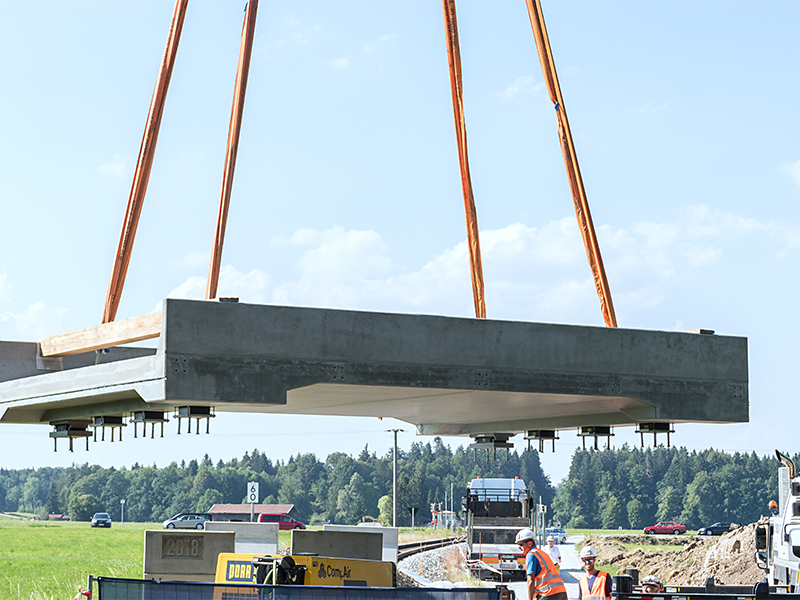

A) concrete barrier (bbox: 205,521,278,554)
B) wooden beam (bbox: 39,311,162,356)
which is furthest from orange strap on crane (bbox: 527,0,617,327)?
concrete barrier (bbox: 205,521,278,554)

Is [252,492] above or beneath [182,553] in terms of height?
above

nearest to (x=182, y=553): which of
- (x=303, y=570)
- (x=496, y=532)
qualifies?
(x=303, y=570)

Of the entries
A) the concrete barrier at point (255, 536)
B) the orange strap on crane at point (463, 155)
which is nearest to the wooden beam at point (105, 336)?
the orange strap on crane at point (463, 155)

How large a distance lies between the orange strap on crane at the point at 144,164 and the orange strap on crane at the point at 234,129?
43.4 inches

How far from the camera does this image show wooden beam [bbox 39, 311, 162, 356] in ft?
46.6

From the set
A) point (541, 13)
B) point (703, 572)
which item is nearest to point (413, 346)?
point (541, 13)

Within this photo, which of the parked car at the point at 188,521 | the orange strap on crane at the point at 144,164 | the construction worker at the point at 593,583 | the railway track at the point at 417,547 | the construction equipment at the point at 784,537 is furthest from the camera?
the parked car at the point at 188,521

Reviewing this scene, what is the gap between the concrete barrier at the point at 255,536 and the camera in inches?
1214

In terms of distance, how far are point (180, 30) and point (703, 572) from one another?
27714 mm

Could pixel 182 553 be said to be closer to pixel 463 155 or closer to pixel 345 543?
pixel 345 543

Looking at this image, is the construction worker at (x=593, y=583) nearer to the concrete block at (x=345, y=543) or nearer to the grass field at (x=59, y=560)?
the concrete block at (x=345, y=543)

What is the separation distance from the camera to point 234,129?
1576cm

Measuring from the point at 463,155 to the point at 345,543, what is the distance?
8926mm

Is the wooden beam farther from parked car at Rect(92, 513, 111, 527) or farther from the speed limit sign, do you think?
parked car at Rect(92, 513, 111, 527)
